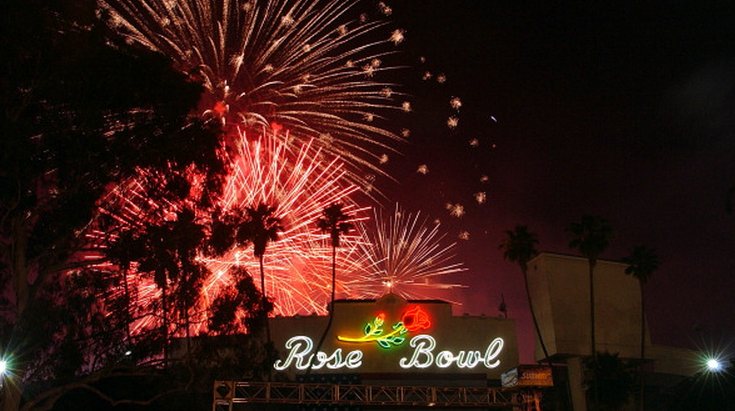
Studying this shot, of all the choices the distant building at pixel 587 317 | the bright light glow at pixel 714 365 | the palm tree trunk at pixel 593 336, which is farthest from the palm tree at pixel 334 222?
the bright light glow at pixel 714 365

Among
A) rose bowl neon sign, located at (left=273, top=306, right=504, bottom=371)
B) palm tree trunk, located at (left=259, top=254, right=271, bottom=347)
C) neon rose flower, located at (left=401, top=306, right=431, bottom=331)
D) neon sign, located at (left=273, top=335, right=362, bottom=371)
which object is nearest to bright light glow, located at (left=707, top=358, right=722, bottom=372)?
rose bowl neon sign, located at (left=273, top=306, right=504, bottom=371)

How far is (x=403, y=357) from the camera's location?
1897 inches

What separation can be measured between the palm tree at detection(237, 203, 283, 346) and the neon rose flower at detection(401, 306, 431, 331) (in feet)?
32.2

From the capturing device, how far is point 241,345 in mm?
29047

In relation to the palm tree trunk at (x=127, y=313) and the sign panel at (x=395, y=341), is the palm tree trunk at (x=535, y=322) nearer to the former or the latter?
the sign panel at (x=395, y=341)

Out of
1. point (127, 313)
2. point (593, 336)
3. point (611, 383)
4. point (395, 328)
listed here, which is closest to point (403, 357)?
point (395, 328)

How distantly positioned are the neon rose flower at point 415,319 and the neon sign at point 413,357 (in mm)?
707

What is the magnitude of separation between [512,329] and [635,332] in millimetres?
9997

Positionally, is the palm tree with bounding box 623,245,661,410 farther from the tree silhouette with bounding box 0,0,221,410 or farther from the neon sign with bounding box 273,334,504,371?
the tree silhouette with bounding box 0,0,221,410

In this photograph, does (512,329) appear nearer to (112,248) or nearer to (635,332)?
(635,332)

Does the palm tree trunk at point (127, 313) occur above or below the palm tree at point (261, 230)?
below

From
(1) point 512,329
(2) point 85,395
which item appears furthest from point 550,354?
(2) point 85,395

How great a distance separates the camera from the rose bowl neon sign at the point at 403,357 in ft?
156

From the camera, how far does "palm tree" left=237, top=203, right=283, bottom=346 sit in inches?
1131
